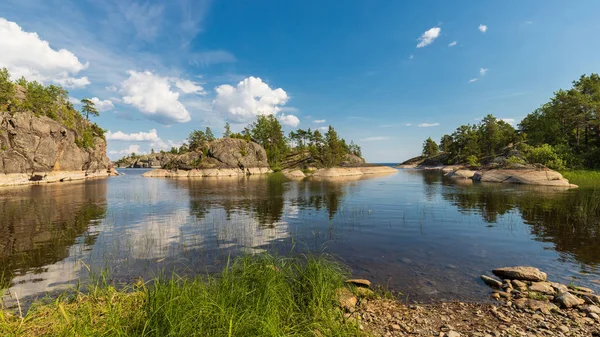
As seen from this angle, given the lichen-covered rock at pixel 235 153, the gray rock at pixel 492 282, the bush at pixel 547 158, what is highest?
the lichen-covered rock at pixel 235 153

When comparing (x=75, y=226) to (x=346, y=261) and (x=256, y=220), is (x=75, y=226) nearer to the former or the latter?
(x=256, y=220)

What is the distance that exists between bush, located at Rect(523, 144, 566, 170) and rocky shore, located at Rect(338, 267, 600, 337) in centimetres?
5933

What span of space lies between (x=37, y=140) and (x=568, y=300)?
105398mm

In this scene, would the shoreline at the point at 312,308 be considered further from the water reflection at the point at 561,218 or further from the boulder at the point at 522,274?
the water reflection at the point at 561,218

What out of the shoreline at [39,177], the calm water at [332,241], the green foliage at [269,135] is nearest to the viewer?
the calm water at [332,241]

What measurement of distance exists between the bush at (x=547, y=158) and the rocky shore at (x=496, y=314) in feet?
195

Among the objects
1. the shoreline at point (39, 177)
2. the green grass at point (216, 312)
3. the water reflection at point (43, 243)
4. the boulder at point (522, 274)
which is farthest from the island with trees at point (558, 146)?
the shoreline at point (39, 177)

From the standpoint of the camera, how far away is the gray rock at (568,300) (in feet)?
23.8

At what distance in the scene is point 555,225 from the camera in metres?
18.3

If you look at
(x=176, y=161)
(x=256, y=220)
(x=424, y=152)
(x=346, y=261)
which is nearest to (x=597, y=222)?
→ (x=346, y=261)

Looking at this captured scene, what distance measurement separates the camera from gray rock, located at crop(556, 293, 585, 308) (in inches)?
286

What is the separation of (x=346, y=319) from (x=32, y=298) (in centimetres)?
1083

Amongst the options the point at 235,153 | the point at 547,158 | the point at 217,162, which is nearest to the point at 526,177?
the point at 547,158

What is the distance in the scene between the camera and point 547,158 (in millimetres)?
52281
